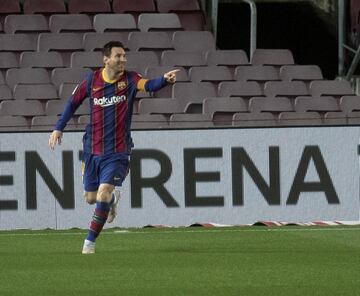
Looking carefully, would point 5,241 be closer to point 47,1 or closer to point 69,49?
point 69,49

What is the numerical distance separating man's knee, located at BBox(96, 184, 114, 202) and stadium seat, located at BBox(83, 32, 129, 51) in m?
9.46

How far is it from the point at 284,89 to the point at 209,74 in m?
1.19

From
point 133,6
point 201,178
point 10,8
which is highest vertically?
point 133,6

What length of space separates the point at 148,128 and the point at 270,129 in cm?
157

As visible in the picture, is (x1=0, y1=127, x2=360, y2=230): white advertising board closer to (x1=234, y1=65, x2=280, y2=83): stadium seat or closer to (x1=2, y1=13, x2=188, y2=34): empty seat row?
(x1=234, y1=65, x2=280, y2=83): stadium seat

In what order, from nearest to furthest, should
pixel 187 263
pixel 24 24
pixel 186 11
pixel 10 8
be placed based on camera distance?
pixel 187 263, pixel 24 24, pixel 10 8, pixel 186 11

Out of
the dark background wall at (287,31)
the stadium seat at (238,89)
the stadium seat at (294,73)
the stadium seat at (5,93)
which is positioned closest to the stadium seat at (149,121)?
the stadium seat at (238,89)

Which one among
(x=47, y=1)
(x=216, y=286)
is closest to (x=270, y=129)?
(x=47, y=1)

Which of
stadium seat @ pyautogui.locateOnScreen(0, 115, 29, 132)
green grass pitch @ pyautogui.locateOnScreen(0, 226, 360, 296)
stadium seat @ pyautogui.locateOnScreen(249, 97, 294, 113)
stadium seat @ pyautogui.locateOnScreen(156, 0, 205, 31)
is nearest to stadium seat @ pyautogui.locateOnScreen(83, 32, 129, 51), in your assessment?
stadium seat @ pyautogui.locateOnScreen(156, 0, 205, 31)

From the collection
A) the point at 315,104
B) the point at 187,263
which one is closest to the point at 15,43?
the point at 315,104

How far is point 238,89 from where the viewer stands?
21.4 m

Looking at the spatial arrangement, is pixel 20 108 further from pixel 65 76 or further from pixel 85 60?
pixel 85 60

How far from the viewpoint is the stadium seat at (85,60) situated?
2150cm

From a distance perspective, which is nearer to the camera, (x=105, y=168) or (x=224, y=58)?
(x=105, y=168)
